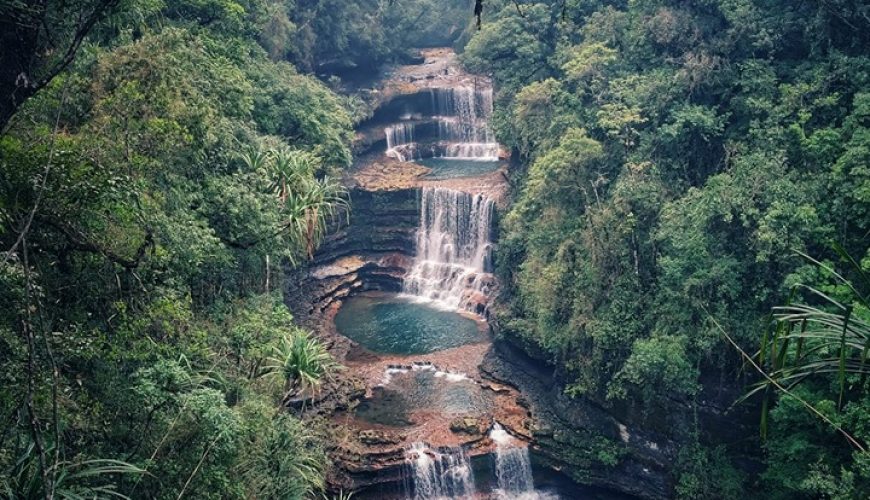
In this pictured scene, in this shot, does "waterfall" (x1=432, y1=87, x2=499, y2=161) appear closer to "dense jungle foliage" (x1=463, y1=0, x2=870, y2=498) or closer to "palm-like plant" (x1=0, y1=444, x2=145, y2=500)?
"dense jungle foliage" (x1=463, y1=0, x2=870, y2=498)

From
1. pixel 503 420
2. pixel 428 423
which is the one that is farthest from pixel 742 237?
pixel 428 423

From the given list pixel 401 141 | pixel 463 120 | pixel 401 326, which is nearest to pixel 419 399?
pixel 401 326

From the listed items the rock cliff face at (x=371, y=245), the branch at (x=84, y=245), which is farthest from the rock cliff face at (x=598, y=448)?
the branch at (x=84, y=245)

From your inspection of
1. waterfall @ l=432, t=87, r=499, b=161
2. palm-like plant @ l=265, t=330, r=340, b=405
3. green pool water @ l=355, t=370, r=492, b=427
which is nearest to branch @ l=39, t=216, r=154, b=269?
palm-like plant @ l=265, t=330, r=340, b=405

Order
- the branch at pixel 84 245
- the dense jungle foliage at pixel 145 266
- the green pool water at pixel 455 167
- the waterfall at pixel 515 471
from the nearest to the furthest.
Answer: the dense jungle foliage at pixel 145 266 < the branch at pixel 84 245 < the waterfall at pixel 515 471 < the green pool water at pixel 455 167

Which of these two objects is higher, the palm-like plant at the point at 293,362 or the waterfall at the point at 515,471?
the palm-like plant at the point at 293,362

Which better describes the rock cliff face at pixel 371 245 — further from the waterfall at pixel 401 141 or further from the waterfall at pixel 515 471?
the waterfall at pixel 515 471
